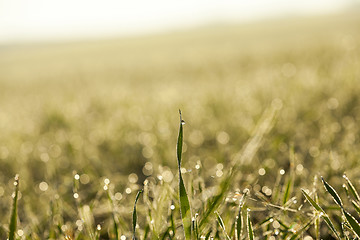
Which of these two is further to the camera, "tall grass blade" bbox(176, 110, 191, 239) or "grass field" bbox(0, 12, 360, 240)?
"grass field" bbox(0, 12, 360, 240)

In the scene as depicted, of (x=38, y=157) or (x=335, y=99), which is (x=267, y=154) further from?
(x=38, y=157)

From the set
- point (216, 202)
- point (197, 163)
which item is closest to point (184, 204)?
point (216, 202)

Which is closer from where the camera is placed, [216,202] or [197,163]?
[216,202]

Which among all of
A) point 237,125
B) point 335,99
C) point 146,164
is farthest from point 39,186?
point 335,99

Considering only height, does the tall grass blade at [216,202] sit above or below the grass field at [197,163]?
above

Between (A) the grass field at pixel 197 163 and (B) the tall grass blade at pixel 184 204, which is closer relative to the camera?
(B) the tall grass blade at pixel 184 204

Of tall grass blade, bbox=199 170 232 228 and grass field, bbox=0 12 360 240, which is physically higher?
tall grass blade, bbox=199 170 232 228

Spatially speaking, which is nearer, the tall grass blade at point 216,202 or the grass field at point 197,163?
the tall grass blade at point 216,202

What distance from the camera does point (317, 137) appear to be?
154 cm

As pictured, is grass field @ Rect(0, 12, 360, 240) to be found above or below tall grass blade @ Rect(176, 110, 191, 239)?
below

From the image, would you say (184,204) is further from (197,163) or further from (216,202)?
(197,163)

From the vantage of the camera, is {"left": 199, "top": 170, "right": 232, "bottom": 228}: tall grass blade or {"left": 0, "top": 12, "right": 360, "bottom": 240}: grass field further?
{"left": 0, "top": 12, "right": 360, "bottom": 240}: grass field

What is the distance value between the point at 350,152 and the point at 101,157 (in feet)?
3.36

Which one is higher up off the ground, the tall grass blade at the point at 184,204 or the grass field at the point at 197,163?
the tall grass blade at the point at 184,204
